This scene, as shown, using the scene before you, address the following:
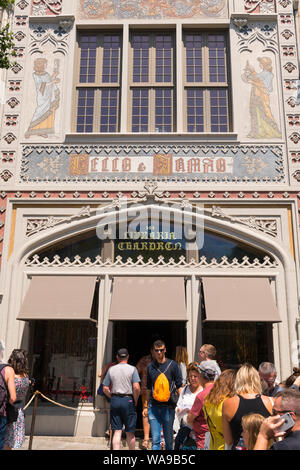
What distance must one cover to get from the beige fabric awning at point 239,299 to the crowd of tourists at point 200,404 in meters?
1.30

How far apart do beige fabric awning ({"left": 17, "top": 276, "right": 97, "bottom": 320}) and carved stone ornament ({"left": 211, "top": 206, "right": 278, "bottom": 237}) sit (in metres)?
3.47

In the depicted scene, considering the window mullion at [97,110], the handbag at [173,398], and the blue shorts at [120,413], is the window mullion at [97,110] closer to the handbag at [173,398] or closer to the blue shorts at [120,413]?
the blue shorts at [120,413]

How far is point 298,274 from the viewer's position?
10.2m

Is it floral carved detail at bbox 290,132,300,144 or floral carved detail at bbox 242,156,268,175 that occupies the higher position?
floral carved detail at bbox 290,132,300,144

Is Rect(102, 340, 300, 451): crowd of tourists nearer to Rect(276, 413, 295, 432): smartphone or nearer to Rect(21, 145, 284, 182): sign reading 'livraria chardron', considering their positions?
Rect(276, 413, 295, 432): smartphone

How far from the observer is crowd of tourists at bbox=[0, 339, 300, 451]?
320 cm

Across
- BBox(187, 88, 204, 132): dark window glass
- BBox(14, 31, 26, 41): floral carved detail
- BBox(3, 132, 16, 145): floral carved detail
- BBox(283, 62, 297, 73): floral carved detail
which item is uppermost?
BBox(14, 31, 26, 41): floral carved detail

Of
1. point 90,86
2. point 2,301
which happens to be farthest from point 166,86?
point 2,301

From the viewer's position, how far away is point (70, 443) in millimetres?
8992

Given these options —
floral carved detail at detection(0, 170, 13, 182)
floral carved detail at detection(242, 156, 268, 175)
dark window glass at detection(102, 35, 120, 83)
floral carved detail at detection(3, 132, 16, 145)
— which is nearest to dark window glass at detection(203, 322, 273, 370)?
floral carved detail at detection(242, 156, 268, 175)

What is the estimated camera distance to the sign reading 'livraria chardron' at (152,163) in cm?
1097

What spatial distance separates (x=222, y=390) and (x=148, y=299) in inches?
207

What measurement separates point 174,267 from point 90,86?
5.71 m

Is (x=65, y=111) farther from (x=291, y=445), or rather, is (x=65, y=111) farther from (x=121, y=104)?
(x=291, y=445)
